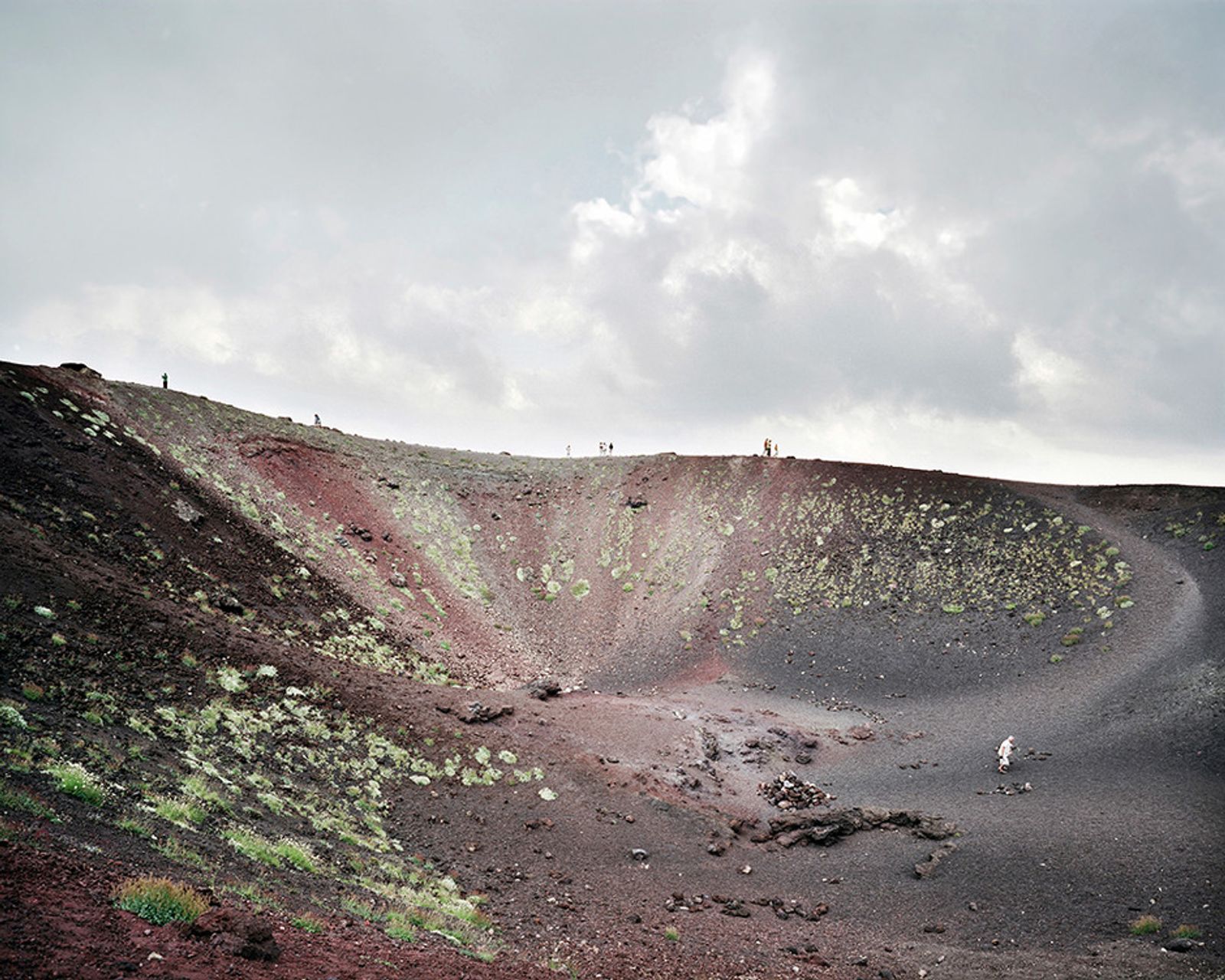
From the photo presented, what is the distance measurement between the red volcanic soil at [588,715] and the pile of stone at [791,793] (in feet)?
2.96

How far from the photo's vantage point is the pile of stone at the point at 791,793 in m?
24.6

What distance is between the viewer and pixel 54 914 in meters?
7.48

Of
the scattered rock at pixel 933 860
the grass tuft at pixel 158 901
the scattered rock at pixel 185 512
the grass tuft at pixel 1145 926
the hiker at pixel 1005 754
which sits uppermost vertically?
the scattered rock at pixel 185 512

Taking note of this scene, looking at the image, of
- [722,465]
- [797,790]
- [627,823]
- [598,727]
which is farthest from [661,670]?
[722,465]

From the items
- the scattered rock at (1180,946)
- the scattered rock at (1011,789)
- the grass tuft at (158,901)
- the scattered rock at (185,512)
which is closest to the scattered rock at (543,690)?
the scattered rock at (185,512)

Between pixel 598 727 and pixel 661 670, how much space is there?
11.5 meters

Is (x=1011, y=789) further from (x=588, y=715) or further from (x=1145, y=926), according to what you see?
(x=588, y=715)

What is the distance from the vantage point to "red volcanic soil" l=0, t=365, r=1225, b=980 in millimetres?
12750

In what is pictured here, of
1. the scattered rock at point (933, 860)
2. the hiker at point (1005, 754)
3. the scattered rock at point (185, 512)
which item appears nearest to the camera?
the scattered rock at point (933, 860)

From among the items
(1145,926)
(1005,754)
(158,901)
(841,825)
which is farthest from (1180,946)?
(158,901)

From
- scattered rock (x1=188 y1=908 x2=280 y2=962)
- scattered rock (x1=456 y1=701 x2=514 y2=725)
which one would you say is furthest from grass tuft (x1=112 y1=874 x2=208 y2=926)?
scattered rock (x1=456 y1=701 x2=514 y2=725)

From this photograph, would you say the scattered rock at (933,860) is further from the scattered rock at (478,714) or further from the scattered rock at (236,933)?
the scattered rock at (236,933)

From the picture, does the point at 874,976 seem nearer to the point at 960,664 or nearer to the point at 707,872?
the point at 707,872

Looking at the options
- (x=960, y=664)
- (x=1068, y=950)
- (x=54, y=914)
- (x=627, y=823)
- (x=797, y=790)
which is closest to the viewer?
(x=54, y=914)
